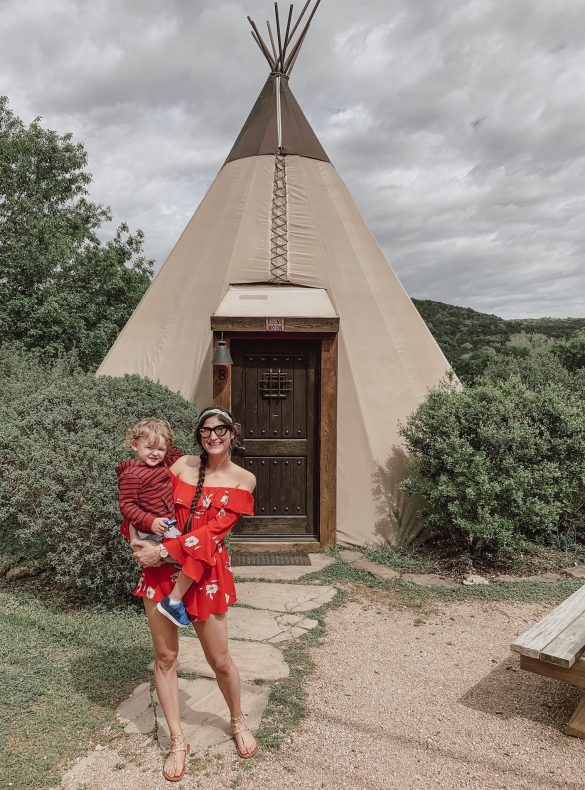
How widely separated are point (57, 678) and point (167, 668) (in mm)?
1058

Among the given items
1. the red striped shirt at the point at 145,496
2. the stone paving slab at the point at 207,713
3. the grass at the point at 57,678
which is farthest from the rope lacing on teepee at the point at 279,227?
the stone paving slab at the point at 207,713

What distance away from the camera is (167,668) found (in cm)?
250

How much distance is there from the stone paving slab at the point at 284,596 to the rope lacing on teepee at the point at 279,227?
3.11 metres

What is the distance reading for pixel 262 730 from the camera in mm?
2750

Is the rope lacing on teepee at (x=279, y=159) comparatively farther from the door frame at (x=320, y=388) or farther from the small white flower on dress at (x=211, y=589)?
the small white flower on dress at (x=211, y=589)

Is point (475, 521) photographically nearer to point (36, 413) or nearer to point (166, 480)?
point (166, 480)

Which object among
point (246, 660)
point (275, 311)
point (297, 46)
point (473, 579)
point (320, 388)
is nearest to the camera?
point (246, 660)

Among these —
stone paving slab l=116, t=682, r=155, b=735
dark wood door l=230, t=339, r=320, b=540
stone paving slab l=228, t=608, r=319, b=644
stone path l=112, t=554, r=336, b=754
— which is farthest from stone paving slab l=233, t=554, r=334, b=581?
stone paving slab l=116, t=682, r=155, b=735

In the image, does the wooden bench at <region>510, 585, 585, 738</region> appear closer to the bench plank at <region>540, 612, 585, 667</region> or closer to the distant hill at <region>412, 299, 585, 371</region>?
the bench plank at <region>540, 612, 585, 667</region>

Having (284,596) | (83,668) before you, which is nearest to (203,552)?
(83,668)

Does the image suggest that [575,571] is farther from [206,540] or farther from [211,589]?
[206,540]

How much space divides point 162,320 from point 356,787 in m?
5.20

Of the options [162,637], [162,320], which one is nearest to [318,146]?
[162,320]

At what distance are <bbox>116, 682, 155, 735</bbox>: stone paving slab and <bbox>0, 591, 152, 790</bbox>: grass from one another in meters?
0.05
